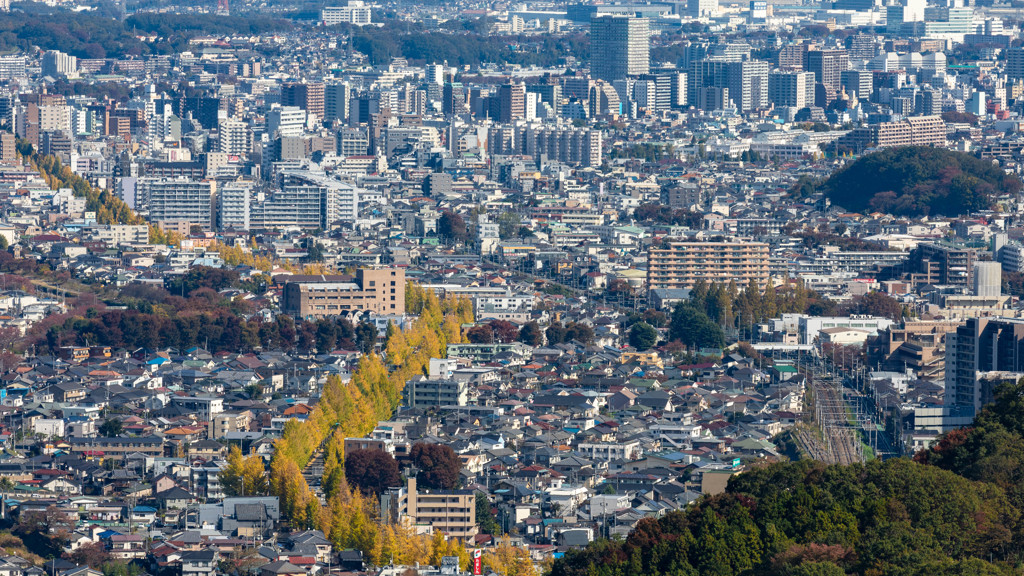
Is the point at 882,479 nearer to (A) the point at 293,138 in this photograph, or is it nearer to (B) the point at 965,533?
(B) the point at 965,533

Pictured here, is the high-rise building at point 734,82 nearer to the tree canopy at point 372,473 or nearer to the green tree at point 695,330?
the green tree at point 695,330

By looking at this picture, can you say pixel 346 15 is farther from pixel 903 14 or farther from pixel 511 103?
pixel 511 103

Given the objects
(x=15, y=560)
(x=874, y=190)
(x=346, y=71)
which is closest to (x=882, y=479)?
(x=15, y=560)

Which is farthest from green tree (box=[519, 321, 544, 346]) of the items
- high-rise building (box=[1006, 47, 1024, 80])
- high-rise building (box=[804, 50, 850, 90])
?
high-rise building (box=[1006, 47, 1024, 80])

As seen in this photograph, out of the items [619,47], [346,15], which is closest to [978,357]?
[619,47]

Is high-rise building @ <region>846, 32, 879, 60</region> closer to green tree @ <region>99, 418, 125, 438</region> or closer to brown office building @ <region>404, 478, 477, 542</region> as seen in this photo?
green tree @ <region>99, 418, 125, 438</region>
